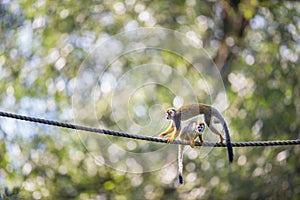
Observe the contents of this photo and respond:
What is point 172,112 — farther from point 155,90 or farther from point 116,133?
point 155,90

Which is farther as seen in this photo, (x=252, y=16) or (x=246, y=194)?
(x=252, y=16)

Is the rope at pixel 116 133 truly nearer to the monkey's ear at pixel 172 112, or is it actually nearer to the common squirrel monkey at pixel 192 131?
the common squirrel monkey at pixel 192 131

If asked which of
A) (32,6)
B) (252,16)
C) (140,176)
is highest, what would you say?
(252,16)

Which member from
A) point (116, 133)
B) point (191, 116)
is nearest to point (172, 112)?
point (191, 116)

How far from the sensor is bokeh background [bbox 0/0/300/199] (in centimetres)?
812

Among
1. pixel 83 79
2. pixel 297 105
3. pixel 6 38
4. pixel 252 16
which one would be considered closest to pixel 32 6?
pixel 6 38

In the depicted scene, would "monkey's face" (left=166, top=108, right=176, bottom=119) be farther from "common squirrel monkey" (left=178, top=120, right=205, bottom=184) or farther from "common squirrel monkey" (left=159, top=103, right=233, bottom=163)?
"common squirrel monkey" (left=178, top=120, right=205, bottom=184)

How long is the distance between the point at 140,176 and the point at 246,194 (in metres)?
1.46

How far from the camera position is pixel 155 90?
9273 millimetres

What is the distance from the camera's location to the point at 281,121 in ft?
27.0

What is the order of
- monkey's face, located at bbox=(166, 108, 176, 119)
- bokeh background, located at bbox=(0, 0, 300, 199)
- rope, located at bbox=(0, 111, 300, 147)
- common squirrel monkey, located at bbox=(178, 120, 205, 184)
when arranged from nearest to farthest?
rope, located at bbox=(0, 111, 300, 147) → common squirrel monkey, located at bbox=(178, 120, 205, 184) → monkey's face, located at bbox=(166, 108, 176, 119) → bokeh background, located at bbox=(0, 0, 300, 199)

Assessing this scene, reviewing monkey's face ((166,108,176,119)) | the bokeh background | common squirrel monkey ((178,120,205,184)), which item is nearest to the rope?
common squirrel monkey ((178,120,205,184))

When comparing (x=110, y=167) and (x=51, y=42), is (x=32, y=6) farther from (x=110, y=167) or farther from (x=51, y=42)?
(x=110, y=167)

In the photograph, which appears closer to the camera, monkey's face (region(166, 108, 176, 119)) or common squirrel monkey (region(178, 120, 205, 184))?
common squirrel monkey (region(178, 120, 205, 184))
